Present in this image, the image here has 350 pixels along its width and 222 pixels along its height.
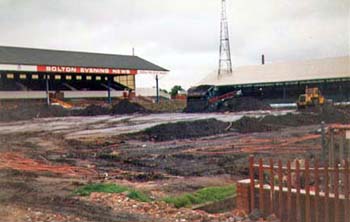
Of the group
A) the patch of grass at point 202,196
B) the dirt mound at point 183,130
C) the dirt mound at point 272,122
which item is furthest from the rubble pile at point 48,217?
the dirt mound at point 272,122

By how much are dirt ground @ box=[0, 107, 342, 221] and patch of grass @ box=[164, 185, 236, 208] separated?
1.07ft

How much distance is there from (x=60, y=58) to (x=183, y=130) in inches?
201

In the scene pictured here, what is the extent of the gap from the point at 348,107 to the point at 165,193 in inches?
81.5

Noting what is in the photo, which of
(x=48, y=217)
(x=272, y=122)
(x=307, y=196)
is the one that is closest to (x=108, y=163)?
(x=48, y=217)

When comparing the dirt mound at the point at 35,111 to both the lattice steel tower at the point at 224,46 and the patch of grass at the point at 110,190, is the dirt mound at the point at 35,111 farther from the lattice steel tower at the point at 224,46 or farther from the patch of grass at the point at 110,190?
the lattice steel tower at the point at 224,46

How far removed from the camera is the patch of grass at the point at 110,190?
384cm

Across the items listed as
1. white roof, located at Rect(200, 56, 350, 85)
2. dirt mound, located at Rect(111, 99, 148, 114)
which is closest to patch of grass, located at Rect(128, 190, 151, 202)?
white roof, located at Rect(200, 56, 350, 85)

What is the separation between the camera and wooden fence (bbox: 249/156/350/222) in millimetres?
2674

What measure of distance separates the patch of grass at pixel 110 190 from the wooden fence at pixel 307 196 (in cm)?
111

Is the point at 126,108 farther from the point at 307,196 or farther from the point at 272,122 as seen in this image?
the point at 307,196

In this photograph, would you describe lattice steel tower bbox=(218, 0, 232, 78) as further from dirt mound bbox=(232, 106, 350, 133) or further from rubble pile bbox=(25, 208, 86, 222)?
dirt mound bbox=(232, 106, 350, 133)

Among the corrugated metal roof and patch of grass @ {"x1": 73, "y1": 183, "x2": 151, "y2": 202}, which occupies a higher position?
the corrugated metal roof

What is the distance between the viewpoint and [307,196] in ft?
9.29

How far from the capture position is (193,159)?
6566mm
